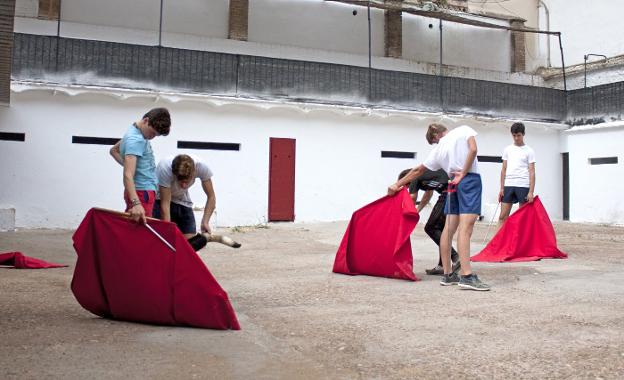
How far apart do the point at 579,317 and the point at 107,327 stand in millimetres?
3416

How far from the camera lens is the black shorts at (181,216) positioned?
519 cm

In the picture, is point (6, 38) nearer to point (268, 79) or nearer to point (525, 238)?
point (268, 79)

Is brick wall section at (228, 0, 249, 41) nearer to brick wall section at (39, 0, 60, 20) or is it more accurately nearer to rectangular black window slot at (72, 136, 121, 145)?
brick wall section at (39, 0, 60, 20)

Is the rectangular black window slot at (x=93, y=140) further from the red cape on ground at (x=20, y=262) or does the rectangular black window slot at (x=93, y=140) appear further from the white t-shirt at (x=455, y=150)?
the white t-shirt at (x=455, y=150)

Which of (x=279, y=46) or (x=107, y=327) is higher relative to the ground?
(x=279, y=46)

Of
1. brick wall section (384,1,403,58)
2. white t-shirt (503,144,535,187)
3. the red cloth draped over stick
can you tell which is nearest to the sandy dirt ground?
the red cloth draped over stick

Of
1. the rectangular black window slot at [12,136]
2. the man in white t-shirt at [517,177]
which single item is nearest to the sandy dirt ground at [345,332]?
the man in white t-shirt at [517,177]

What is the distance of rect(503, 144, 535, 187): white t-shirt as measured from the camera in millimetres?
8453

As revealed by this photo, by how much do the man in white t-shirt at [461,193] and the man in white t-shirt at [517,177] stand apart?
9.08 ft

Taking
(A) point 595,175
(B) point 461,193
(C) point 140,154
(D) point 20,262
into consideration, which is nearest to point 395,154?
(A) point 595,175

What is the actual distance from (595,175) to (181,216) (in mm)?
15498

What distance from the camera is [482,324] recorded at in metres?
4.15

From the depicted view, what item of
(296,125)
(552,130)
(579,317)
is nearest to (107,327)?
(579,317)

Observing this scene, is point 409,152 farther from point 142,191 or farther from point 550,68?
point 142,191
